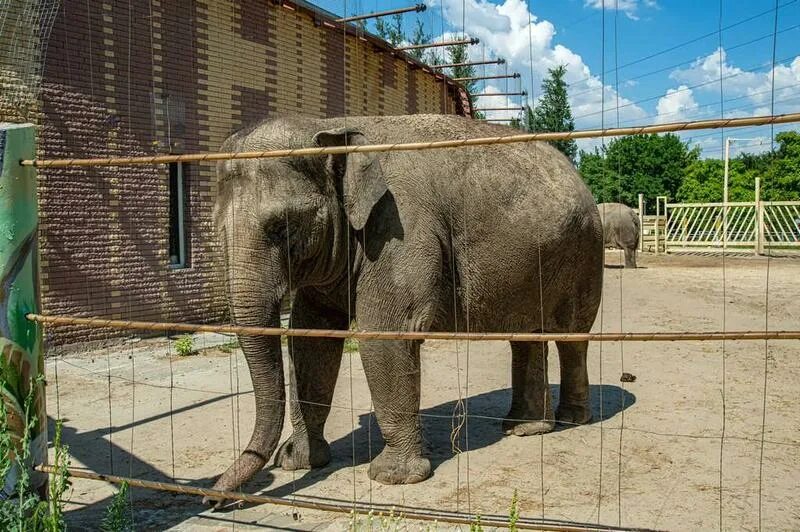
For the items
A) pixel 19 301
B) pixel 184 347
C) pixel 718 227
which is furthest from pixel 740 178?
pixel 19 301

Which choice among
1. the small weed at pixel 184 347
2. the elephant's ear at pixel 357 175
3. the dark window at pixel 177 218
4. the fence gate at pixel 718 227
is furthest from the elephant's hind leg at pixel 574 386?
the fence gate at pixel 718 227

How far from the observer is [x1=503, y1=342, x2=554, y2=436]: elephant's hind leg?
228 inches

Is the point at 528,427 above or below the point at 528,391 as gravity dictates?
below

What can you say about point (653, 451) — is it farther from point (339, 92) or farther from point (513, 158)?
point (339, 92)

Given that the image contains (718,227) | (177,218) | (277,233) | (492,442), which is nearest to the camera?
(277,233)

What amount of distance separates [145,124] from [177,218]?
156cm

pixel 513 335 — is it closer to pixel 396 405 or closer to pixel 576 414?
pixel 396 405

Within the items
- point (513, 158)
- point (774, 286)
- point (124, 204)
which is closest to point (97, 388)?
point (124, 204)

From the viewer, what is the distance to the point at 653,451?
5254mm

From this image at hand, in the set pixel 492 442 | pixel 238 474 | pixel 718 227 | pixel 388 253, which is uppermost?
pixel 718 227

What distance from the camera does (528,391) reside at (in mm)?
5910

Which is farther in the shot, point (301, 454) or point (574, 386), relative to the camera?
point (574, 386)

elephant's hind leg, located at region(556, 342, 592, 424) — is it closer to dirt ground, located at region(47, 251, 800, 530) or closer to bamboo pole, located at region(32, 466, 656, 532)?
dirt ground, located at region(47, 251, 800, 530)

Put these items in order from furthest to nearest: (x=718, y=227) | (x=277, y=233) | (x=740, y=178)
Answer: (x=740, y=178), (x=718, y=227), (x=277, y=233)
